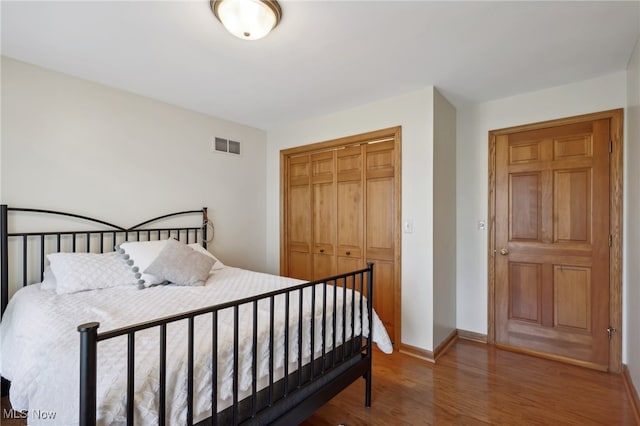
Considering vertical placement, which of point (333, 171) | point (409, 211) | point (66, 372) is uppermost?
point (333, 171)

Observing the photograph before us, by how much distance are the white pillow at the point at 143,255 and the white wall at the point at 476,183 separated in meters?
2.83

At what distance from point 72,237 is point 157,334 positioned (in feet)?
5.76

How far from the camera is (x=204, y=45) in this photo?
6.59 feet

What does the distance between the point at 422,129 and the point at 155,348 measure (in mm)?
2506

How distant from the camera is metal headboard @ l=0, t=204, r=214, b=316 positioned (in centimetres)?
207

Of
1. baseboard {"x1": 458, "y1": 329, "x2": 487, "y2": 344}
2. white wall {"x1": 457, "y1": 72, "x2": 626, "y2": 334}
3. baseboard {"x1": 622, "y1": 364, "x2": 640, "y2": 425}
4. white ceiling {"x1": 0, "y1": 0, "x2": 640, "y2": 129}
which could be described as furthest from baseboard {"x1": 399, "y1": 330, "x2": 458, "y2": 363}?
white ceiling {"x1": 0, "y1": 0, "x2": 640, "y2": 129}

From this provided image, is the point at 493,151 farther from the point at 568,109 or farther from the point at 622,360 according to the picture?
the point at 622,360

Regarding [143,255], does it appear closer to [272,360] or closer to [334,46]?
[272,360]

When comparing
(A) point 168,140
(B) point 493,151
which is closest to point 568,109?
(B) point 493,151

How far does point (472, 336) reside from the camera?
3.08 meters

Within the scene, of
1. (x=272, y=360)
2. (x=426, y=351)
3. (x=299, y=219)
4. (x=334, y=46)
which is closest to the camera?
(x=272, y=360)

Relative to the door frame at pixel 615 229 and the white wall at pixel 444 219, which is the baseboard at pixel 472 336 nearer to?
the white wall at pixel 444 219

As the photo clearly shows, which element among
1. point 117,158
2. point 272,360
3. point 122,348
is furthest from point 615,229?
point 117,158

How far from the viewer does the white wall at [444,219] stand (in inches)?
105
